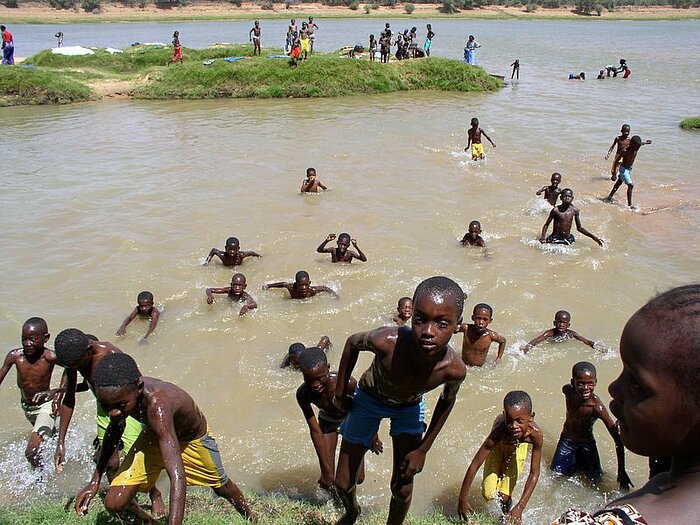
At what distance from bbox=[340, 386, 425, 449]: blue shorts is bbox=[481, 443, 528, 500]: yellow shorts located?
3.50 ft

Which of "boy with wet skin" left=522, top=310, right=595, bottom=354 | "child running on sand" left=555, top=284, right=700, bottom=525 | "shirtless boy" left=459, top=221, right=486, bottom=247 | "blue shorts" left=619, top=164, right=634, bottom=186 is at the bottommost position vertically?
"boy with wet skin" left=522, top=310, right=595, bottom=354

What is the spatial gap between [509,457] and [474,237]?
5.47m

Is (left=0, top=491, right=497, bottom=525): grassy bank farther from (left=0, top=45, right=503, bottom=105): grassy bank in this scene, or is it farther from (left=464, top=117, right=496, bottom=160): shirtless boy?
(left=0, top=45, right=503, bottom=105): grassy bank

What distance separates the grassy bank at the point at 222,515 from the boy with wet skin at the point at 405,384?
481mm

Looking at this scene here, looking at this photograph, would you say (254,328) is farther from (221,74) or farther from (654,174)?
(221,74)

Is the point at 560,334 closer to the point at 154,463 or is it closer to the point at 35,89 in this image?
the point at 154,463

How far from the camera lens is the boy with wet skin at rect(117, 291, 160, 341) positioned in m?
7.09

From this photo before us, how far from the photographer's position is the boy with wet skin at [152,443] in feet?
9.80

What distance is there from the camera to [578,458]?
15.4ft

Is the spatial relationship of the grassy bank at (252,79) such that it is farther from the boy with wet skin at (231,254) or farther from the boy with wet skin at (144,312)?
the boy with wet skin at (144,312)

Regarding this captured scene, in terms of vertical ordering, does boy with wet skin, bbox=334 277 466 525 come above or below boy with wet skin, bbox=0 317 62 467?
above

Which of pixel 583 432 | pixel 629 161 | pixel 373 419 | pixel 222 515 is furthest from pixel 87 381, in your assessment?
pixel 629 161

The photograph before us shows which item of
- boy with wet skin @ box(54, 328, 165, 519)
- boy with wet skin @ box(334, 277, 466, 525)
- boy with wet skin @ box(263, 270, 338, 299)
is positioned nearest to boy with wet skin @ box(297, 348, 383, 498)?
boy with wet skin @ box(334, 277, 466, 525)

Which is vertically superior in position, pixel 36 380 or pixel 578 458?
pixel 36 380
